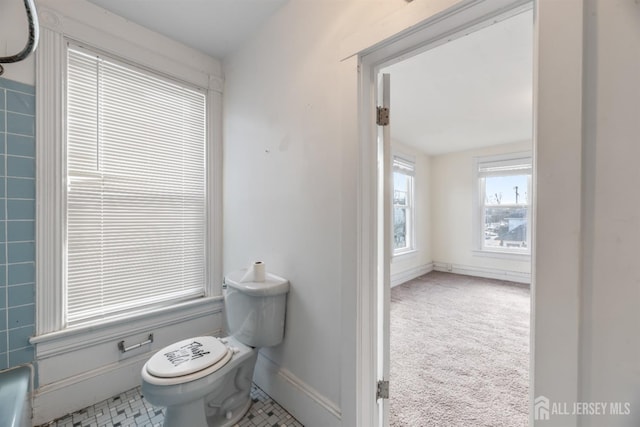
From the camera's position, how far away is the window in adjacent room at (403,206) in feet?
13.6

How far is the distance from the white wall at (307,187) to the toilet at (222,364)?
143 mm

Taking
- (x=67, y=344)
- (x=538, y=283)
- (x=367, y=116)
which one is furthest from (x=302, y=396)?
(x=367, y=116)

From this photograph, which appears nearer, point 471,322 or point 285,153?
point 285,153

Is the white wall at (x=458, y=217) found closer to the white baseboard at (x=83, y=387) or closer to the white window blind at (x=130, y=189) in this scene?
the white window blind at (x=130, y=189)

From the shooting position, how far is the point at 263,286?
1.43 meters

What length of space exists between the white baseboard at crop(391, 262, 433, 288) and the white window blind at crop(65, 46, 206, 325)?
2918 millimetres

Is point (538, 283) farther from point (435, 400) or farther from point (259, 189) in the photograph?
point (259, 189)

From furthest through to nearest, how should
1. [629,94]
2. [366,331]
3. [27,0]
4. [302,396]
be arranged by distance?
[302,396] < [366,331] < [27,0] < [629,94]

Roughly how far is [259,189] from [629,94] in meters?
1.61

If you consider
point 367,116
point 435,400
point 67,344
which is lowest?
point 435,400

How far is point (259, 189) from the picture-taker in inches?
68.1

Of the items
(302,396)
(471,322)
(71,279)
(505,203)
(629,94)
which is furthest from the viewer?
(505,203)

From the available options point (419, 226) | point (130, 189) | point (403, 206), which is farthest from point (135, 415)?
point (419, 226)

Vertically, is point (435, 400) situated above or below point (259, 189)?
below
